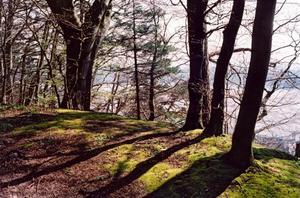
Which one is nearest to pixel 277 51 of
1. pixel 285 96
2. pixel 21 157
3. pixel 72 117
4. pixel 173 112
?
pixel 285 96

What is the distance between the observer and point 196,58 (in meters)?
8.90

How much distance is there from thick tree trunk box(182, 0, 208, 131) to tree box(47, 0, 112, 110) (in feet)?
13.5

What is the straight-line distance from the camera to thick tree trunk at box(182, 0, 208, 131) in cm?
858

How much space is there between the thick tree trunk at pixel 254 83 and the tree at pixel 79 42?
6.37 m

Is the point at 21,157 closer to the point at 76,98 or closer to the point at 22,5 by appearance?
the point at 76,98

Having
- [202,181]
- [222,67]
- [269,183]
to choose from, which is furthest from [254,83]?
[202,181]

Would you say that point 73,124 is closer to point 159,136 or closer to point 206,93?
point 159,136

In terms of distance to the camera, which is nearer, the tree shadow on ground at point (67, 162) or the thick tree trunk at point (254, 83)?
the thick tree trunk at point (254, 83)

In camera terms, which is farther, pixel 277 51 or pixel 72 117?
pixel 277 51

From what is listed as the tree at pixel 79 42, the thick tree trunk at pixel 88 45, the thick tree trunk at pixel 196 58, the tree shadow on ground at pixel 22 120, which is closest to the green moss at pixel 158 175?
→ the thick tree trunk at pixel 196 58

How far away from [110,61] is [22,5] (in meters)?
8.49

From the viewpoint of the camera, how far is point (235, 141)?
22.7 ft

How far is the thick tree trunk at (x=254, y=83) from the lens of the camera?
6.21 metres

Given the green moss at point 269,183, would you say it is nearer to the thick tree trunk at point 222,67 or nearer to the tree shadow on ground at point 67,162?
the thick tree trunk at point 222,67
